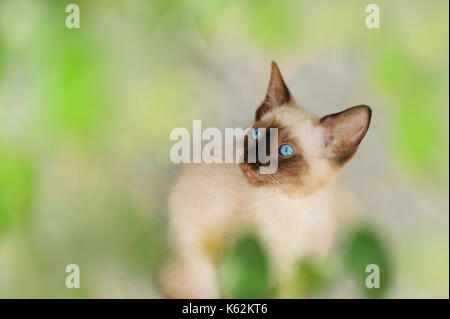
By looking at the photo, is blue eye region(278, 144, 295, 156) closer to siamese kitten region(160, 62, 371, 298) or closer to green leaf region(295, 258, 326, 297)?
siamese kitten region(160, 62, 371, 298)

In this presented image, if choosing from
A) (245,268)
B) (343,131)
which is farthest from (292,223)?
(343,131)

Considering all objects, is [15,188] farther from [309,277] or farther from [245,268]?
[309,277]

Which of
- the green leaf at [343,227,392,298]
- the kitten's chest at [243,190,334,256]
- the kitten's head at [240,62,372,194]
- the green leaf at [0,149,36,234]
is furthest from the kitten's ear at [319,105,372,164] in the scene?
the green leaf at [0,149,36,234]

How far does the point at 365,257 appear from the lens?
1.56 meters

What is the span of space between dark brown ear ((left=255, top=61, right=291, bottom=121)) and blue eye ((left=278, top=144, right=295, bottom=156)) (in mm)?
118

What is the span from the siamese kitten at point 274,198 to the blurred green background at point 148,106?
1.8 inches

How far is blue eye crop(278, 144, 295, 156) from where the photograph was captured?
5.01 ft

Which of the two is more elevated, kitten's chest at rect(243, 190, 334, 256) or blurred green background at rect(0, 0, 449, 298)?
blurred green background at rect(0, 0, 449, 298)

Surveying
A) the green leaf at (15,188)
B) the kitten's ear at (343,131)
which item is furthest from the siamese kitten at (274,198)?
the green leaf at (15,188)

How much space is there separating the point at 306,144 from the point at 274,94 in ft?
0.58

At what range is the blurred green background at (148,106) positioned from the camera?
1566 mm

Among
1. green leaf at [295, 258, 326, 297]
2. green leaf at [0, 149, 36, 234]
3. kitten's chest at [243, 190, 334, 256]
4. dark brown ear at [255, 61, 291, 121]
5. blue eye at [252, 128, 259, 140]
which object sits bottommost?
green leaf at [295, 258, 326, 297]

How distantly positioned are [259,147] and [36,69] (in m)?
0.71
